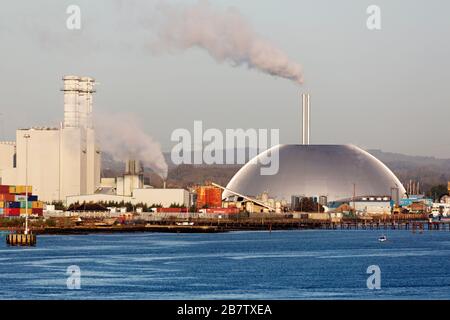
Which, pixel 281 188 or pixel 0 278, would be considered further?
pixel 281 188

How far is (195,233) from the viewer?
83562mm

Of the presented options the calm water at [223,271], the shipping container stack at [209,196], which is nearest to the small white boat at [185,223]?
the shipping container stack at [209,196]

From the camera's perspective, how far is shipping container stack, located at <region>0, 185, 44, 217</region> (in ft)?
282

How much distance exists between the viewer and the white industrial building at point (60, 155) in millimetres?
89812

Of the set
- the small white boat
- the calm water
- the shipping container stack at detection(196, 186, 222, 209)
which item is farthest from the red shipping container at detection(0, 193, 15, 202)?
the calm water

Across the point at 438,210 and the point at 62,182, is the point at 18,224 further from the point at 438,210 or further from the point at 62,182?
the point at 438,210

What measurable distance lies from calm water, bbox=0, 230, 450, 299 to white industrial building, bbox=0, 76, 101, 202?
28.2 m

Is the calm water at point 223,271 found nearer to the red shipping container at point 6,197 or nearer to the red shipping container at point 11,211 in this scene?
the red shipping container at point 6,197

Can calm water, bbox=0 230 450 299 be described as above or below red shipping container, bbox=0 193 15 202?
below

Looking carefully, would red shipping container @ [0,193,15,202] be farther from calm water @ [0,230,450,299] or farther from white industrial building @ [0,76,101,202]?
calm water @ [0,230,450,299]

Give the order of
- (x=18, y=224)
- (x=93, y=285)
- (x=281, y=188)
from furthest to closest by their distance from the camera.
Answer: (x=281, y=188) → (x=18, y=224) → (x=93, y=285)

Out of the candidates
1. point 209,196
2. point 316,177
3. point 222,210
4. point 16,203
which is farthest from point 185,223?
point 316,177
